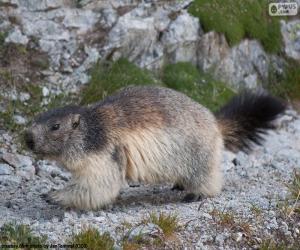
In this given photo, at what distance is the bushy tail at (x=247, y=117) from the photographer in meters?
9.24

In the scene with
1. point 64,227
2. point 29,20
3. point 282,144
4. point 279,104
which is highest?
Result: point 29,20

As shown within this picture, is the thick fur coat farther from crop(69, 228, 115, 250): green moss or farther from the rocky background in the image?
crop(69, 228, 115, 250): green moss

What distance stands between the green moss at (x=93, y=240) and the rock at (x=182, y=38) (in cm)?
716

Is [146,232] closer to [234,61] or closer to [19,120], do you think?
[19,120]

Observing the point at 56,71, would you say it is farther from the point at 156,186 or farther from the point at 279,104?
the point at 279,104

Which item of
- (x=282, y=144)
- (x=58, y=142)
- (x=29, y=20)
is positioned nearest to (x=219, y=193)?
(x=58, y=142)

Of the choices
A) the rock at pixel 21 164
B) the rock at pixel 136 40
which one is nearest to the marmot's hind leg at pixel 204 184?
the rock at pixel 21 164

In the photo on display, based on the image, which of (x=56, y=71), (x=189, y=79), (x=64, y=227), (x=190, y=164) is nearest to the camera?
(x=64, y=227)

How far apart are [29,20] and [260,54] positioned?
5642mm

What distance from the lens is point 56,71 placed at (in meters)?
12.2

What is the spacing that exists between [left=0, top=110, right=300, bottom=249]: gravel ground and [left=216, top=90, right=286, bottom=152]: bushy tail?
30.1 inches

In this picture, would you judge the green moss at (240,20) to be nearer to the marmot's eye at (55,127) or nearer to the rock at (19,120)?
the rock at (19,120)

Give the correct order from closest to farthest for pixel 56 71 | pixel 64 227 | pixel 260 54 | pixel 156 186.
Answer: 1. pixel 64 227
2. pixel 156 186
3. pixel 56 71
4. pixel 260 54

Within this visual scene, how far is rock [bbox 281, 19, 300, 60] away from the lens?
50.7 ft
